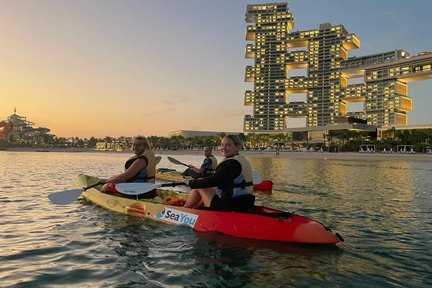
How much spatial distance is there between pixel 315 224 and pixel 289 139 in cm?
18947

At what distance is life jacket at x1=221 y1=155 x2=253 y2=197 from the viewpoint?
866 cm

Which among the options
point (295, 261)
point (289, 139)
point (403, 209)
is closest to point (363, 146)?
point (289, 139)

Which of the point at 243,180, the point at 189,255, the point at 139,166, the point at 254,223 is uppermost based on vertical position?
the point at 139,166

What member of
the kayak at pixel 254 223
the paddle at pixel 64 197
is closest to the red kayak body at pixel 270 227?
the kayak at pixel 254 223

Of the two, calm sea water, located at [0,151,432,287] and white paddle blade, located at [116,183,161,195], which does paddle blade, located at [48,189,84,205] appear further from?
white paddle blade, located at [116,183,161,195]

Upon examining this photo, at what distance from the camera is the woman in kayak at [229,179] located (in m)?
8.51

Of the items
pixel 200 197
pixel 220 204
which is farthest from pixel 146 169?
pixel 220 204

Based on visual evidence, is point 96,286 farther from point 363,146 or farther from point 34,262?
point 363,146

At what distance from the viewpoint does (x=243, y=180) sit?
8.77 m

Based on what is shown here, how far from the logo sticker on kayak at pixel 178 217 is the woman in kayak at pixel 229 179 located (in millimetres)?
827

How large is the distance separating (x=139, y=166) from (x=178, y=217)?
2.35 meters

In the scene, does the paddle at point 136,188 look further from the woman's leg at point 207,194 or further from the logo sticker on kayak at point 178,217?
the woman's leg at point 207,194

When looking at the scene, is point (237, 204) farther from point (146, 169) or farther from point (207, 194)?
point (146, 169)

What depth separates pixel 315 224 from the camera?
839 cm
